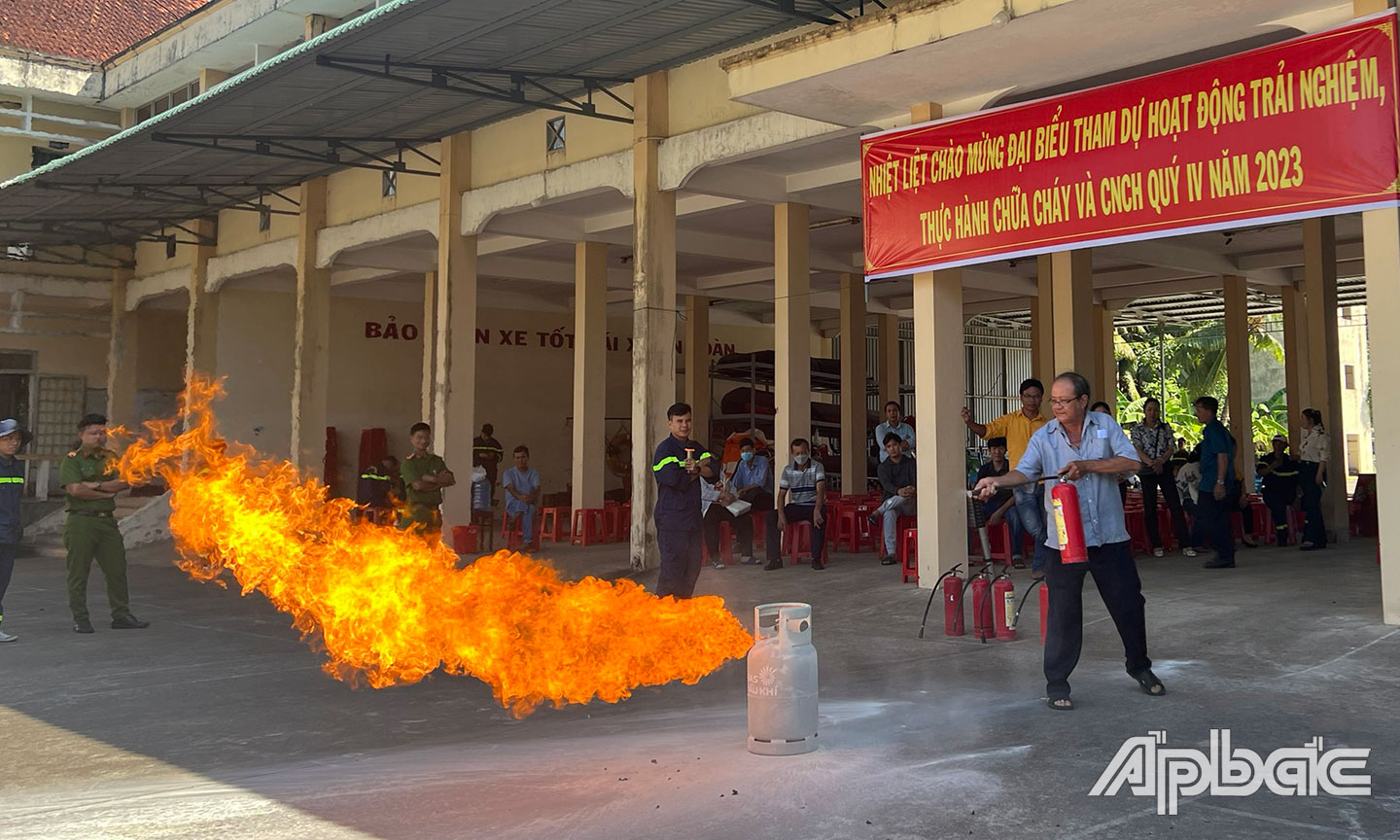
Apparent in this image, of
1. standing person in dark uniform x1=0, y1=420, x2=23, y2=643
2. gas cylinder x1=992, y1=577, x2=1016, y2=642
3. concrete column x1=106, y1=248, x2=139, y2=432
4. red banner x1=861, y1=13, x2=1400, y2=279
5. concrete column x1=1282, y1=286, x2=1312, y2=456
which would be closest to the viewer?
red banner x1=861, y1=13, x2=1400, y2=279

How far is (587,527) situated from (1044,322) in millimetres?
8588

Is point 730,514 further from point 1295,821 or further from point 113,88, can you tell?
point 113,88

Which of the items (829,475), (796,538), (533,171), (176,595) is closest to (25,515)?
(176,595)

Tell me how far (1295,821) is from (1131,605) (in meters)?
2.07

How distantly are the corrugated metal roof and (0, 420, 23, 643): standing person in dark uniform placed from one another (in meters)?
Answer: 4.79

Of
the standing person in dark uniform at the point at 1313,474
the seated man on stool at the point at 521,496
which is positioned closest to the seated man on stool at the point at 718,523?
the seated man on stool at the point at 521,496

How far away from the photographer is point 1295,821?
4.25m

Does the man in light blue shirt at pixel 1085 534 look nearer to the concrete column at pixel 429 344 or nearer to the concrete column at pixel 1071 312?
the concrete column at pixel 1071 312

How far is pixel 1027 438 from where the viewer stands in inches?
421

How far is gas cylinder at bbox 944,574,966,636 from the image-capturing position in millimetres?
8750

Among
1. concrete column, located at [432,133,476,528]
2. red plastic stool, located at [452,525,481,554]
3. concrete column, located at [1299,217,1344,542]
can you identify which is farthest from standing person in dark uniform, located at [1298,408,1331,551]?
concrete column, located at [432,133,476,528]

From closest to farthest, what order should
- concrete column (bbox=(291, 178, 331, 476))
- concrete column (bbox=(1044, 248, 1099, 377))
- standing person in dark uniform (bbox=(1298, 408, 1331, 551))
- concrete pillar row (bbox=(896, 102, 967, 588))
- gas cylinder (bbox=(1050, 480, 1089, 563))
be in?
gas cylinder (bbox=(1050, 480, 1089, 563)) < concrete pillar row (bbox=(896, 102, 967, 588)) < standing person in dark uniform (bbox=(1298, 408, 1331, 551)) < concrete column (bbox=(1044, 248, 1099, 377)) < concrete column (bbox=(291, 178, 331, 476))

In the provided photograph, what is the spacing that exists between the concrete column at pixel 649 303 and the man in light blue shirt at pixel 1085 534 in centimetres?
790

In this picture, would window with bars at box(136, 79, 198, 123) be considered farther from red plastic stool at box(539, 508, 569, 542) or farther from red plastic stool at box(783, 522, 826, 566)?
red plastic stool at box(783, 522, 826, 566)
